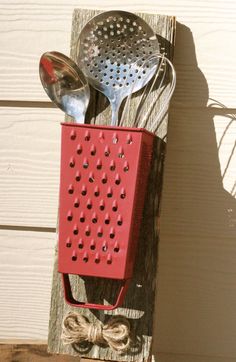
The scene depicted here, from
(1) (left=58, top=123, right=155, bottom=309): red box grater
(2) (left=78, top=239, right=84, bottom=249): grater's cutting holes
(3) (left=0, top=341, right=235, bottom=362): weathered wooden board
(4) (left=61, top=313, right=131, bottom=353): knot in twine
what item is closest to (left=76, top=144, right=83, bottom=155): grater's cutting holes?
(1) (left=58, top=123, right=155, bottom=309): red box grater

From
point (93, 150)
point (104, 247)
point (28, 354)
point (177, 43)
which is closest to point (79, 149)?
point (93, 150)

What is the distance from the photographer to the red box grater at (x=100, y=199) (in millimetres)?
712

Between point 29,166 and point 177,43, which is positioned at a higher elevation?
point 177,43

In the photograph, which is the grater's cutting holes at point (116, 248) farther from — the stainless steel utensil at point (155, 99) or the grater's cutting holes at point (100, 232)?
the stainless steel utensil at point (155, 99)

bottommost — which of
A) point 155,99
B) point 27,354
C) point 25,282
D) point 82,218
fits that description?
point 27,354

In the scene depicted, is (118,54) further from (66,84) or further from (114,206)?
(114,206)

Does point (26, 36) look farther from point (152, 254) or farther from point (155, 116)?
point (152, 254)

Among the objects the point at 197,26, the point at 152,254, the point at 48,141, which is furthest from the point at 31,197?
the point at 197,26

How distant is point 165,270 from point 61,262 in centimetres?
19

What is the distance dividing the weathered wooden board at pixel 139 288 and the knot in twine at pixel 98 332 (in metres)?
0.01

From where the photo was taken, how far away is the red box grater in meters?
0.71

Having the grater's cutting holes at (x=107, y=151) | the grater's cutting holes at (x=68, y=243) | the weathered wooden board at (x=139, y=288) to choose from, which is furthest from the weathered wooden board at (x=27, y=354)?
the grater's cutting holes at (x=107, y=151)

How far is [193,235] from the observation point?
84cm

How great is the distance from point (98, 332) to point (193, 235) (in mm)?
194
